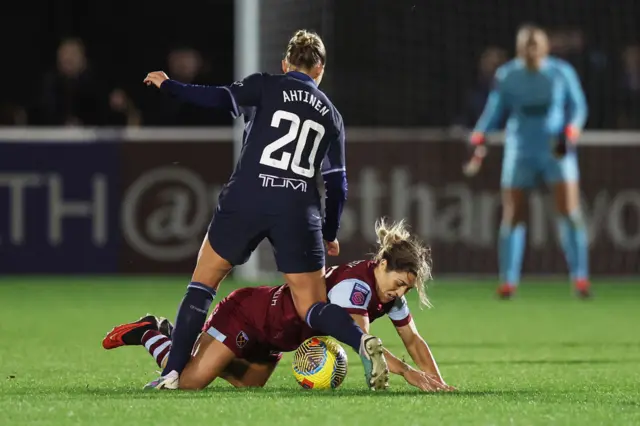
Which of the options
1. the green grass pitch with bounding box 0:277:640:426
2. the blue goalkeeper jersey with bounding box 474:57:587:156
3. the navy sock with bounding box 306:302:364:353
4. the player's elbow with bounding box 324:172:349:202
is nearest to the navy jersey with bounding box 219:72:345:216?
the player's elbow with bounding box 324:172:349:202

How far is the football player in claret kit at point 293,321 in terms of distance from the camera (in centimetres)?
664

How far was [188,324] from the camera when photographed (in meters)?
6.63

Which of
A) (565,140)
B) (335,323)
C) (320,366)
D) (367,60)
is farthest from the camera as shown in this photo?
(367,60)

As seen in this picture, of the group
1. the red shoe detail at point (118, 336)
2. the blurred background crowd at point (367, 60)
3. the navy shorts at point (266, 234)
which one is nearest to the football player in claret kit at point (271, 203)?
the navy shorts at point (266, 234)

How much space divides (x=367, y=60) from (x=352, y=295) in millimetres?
8844

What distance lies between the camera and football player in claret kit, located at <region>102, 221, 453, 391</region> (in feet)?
21.8

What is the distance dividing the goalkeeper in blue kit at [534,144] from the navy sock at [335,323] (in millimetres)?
6843

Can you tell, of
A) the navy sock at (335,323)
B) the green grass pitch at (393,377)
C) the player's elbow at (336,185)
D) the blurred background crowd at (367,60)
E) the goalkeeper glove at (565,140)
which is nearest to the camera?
the green grass pitch at (393,377)

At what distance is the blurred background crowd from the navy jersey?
26.0 ft

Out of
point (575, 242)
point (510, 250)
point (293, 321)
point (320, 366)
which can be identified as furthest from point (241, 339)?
point (575, 242)

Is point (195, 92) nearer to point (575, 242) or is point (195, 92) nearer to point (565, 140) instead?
point (565, 140)

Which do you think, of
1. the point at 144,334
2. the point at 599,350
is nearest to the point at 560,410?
the point at 144,334

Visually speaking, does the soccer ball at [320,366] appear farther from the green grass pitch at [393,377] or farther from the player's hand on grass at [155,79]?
the player's hand on grass at [155,79]

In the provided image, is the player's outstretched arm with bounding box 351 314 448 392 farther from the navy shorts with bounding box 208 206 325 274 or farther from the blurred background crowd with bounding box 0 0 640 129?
the blurred background crowd with bounding box 0 0 640 129
